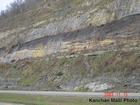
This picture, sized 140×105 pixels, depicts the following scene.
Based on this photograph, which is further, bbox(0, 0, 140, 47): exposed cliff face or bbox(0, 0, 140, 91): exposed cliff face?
bbox(0, 0, 140, 47): exposed cliff face

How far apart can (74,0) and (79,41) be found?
15906 millimetres

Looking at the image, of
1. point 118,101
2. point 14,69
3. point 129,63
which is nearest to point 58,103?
point 118,101

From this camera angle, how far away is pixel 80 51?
3675cm

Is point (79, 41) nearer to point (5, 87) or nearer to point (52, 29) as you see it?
point (52, 29)

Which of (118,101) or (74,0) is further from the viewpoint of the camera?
(74,0)

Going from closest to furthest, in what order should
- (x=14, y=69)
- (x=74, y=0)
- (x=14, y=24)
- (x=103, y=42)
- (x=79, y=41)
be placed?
1. (x=103, y=42)
2. (x=79, y=41)
3. (x=14, y=69)
4. (x=74, y=0)
5. (x=14, y=24)

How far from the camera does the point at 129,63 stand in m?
27.7

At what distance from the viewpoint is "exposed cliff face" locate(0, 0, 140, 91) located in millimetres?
28672

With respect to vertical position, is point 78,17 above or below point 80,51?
above

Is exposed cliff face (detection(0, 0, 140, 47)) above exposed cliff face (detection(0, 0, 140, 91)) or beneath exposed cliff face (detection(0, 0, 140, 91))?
above

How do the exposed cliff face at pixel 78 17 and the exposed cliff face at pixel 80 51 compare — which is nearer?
the exposed cliff face at pixel 80 51

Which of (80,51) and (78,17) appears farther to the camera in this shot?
(78,17)

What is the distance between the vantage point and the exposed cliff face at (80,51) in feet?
94.1

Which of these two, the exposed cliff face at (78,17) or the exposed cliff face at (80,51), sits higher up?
the exposed cliff face at (78,17)
